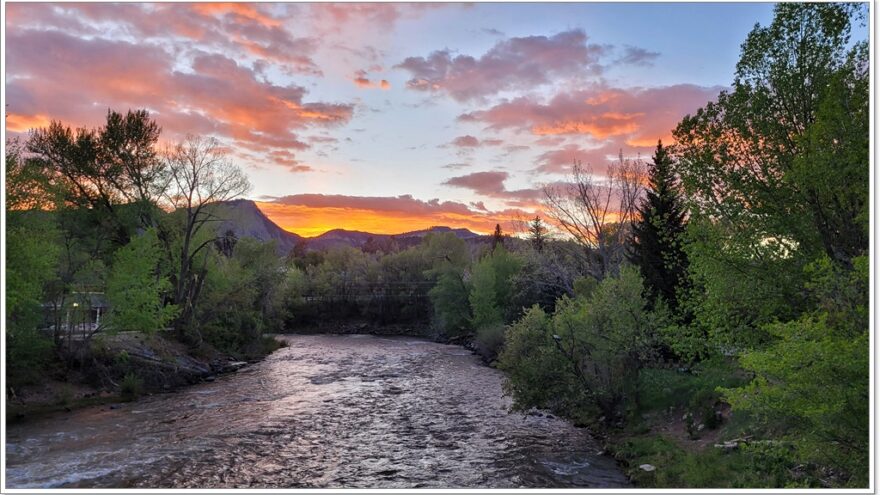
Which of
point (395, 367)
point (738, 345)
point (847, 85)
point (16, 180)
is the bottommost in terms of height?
point (395, 367)

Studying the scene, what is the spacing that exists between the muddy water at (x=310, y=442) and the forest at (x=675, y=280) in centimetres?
199

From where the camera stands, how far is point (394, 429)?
20.3 metres

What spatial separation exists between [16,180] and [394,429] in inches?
725

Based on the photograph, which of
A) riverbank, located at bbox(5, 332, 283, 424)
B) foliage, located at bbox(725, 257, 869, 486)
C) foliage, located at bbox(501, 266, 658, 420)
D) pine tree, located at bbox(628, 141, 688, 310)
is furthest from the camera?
pine tree, located at bbox(628, 141, 688, 310)

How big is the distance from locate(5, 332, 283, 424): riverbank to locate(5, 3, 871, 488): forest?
0.69ft

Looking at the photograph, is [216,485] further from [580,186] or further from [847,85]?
[580,186]

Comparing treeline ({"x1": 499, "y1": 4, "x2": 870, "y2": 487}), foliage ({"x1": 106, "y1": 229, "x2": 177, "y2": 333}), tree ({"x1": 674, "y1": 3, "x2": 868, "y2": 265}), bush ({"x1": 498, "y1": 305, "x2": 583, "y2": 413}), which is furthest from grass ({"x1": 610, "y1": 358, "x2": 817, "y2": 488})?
foliage ({"x1": 106, "y1": 229, "x2": 177, "y2": 333})

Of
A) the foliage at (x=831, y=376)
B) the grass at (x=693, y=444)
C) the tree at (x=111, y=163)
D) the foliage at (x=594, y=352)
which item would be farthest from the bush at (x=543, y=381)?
the tree at (x=111, y=163)

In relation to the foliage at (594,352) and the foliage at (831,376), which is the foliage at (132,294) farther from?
the foliage at (831,376)

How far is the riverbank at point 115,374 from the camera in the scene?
76.9ft

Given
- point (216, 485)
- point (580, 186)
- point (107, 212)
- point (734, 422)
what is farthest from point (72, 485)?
point (580, 186)

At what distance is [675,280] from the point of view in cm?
2798

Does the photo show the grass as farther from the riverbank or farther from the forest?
the riverbank

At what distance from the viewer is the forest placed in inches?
414
